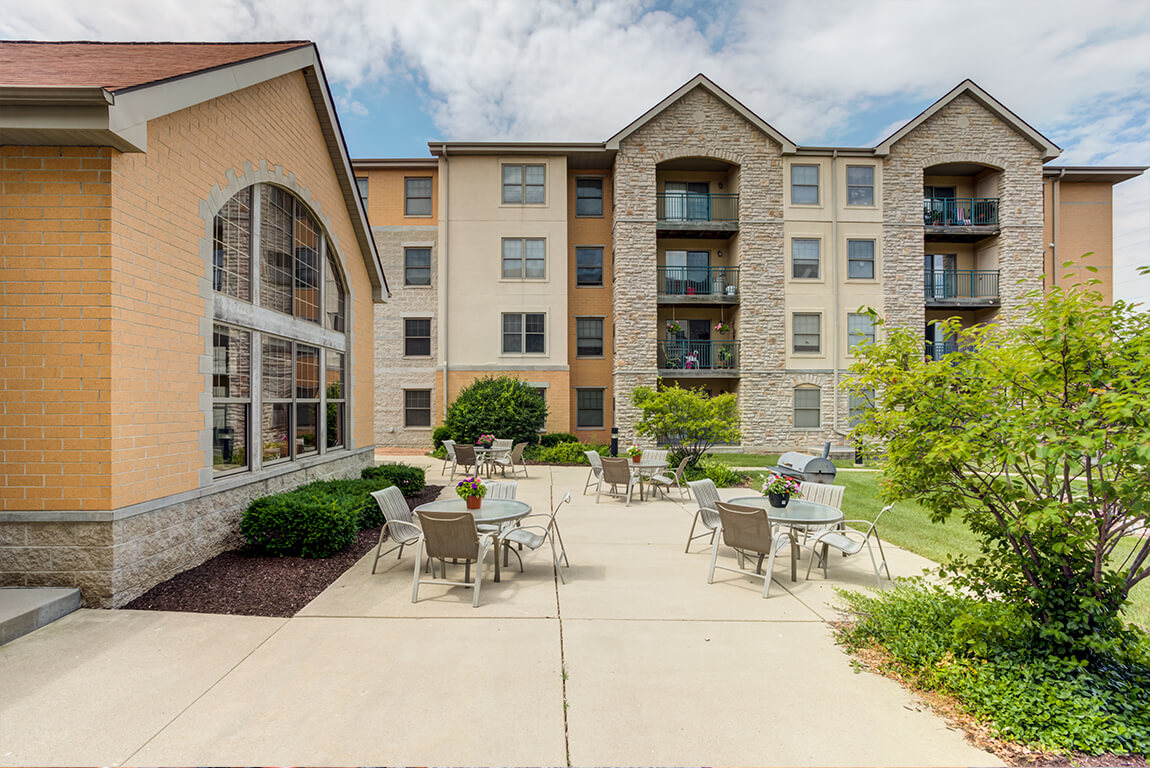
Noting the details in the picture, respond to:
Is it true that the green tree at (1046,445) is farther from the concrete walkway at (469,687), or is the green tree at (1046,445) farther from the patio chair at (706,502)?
the patio chair at (706,502)

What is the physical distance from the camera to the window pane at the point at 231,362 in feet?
22.4

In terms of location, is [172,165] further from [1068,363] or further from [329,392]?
[1068,363]

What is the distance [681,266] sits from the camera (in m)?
22.1

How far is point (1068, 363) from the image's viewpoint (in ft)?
11.5

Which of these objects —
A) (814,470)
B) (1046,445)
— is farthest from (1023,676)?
(814,470)

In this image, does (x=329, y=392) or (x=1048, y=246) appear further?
(x=1048, y=246)

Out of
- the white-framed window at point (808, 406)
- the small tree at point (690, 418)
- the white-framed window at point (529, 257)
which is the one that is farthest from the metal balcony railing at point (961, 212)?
the white-framed window at point (529, 257)

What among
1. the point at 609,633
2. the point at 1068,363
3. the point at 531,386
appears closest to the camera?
the point at 1068,363

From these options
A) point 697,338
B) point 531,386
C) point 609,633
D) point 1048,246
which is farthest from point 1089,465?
point 1048,246

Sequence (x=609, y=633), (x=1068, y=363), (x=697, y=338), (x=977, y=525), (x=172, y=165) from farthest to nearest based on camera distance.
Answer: (x=697, y=338) → (x=172, y=165) → (x=609, y=633) → (x=977, y=525) → (x=1068, y=363)

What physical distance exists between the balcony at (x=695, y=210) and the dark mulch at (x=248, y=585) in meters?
18.5

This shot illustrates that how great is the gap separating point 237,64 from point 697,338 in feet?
60.6

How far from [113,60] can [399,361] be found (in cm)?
1537

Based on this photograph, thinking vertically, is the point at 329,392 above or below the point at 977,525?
above
